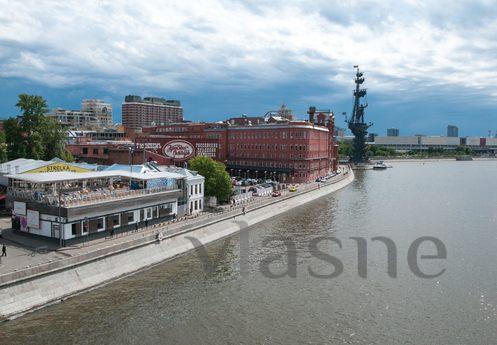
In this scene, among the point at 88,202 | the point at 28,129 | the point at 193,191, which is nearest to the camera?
the point at 88,202

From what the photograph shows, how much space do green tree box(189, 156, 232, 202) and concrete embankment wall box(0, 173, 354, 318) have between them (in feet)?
36.1

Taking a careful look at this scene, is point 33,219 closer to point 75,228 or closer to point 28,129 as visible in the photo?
point 75,228

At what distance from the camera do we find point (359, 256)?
44.7 metres

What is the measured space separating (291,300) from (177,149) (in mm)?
54193

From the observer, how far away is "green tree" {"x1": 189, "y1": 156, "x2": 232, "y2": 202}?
62.3 metres

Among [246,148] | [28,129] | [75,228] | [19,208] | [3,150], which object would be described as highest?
[28,129]

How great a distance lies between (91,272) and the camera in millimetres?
33625

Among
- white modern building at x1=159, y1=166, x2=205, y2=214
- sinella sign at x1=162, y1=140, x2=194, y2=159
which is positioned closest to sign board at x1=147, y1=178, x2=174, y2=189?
white modern building at x1=159, y1=166, x2=205, y2=214

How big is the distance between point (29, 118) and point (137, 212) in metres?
34.3

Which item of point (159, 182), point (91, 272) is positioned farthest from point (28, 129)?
point (91, 272)

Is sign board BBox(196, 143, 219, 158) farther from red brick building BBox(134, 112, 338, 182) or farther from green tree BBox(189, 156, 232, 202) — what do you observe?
green tree BBox(189, 156, 232, 202)

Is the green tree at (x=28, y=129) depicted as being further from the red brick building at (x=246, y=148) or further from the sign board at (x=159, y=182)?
the sign board at (x=159, y=182)

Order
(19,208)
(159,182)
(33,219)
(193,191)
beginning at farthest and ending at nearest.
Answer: (193,191) < (159,182) < (19,208) < (33,219)

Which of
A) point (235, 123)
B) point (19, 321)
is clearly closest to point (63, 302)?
point (19, 321)
